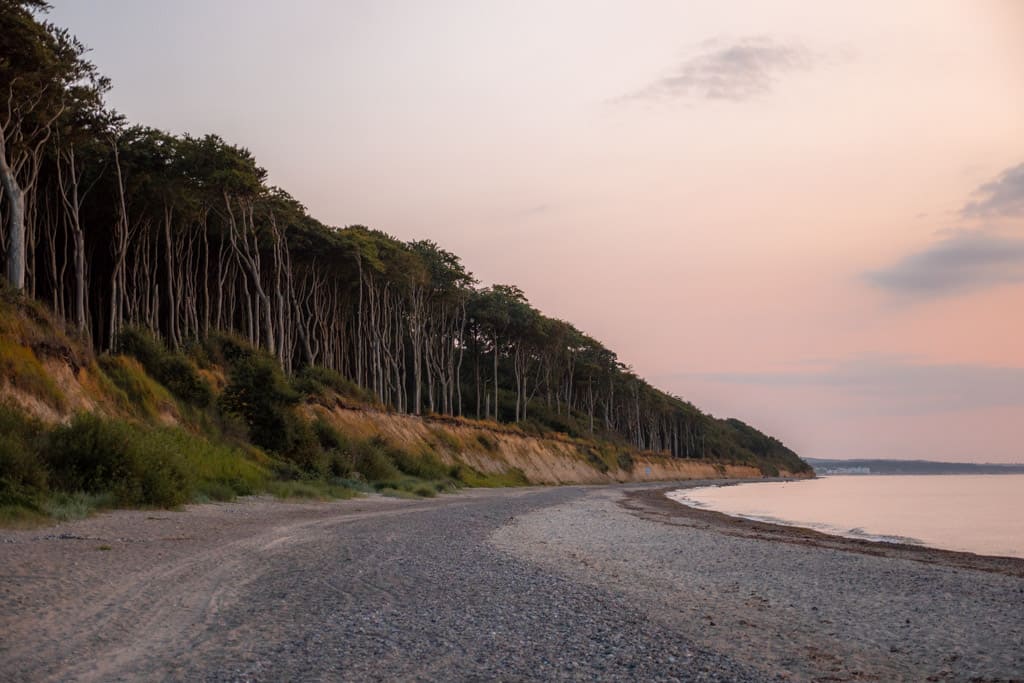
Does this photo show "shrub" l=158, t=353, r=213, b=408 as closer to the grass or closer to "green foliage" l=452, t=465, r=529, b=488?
the grass

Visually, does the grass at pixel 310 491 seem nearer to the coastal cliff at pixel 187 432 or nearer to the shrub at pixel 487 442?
the coastal cliff at pixel 187 432

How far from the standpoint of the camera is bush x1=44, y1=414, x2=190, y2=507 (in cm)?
1927

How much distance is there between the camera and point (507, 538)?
19.3 m

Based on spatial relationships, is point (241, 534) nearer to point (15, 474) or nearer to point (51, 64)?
point (15, 474)

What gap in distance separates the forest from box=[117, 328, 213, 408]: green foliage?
0.99 metres

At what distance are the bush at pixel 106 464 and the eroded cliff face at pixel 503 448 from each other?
2365cm

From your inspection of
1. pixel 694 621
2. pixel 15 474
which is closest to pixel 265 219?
pixel 15 474

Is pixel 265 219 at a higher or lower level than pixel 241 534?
higher

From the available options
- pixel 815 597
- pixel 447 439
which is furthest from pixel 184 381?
pixel 815 597

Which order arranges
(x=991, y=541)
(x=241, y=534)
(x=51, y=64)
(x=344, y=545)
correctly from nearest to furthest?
(x=344, y=545) → (x=241, y=534) → (x=991, y=541) → (x=51, y=64)

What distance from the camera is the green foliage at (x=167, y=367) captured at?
34281mm

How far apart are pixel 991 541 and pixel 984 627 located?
740 inches

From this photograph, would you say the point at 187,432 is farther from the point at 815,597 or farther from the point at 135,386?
the point at 815,597

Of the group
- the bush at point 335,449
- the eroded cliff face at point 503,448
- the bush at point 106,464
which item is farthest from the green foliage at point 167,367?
the bush at point 106,464
